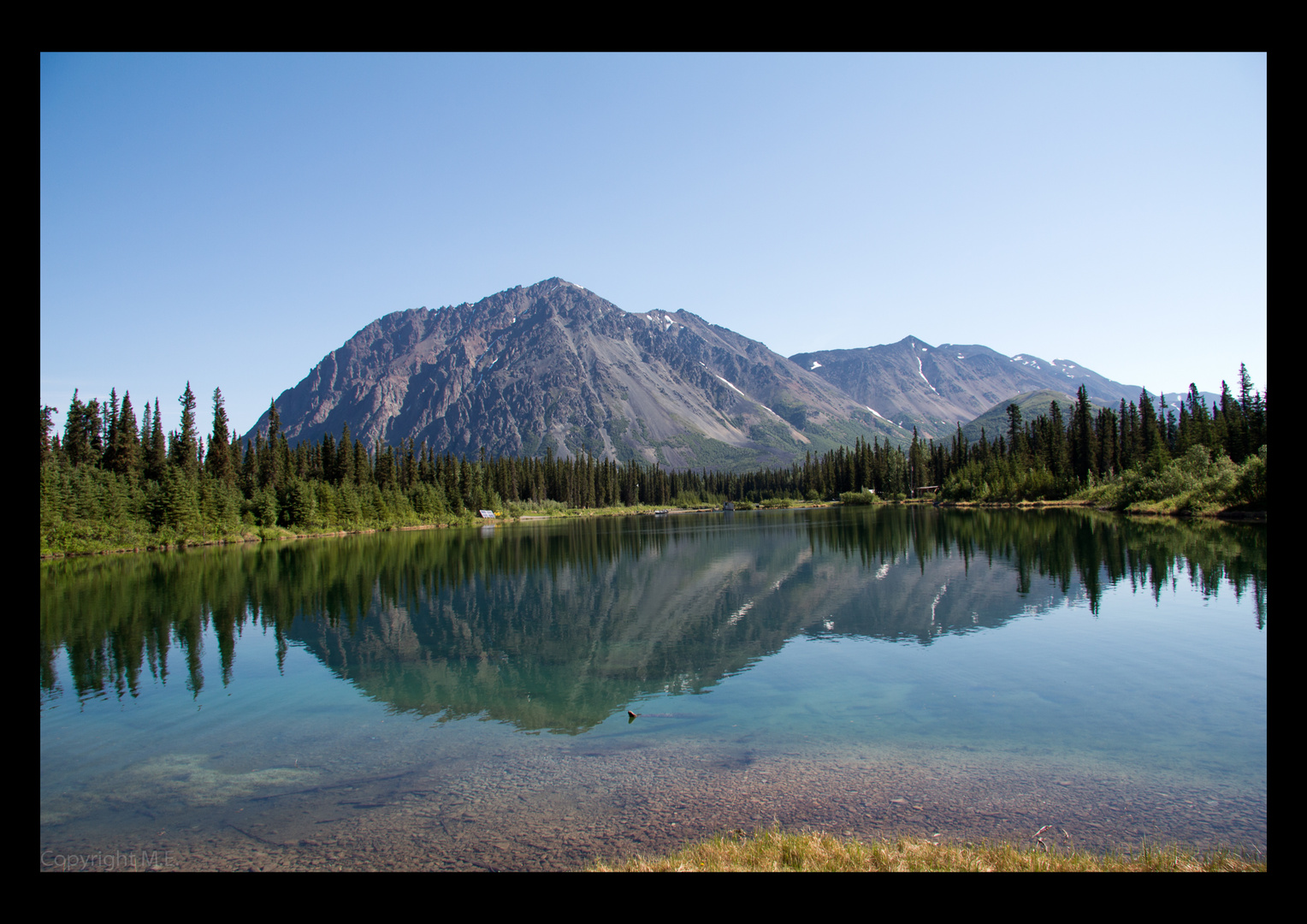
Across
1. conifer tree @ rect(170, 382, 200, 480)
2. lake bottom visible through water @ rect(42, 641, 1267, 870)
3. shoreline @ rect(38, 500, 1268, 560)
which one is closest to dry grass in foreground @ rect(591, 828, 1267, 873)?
lake bottom visible through water @ rect(42, 641, 1267, 870)

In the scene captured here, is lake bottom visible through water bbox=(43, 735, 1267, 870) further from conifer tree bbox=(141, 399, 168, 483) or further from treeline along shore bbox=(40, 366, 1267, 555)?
conifer tree bbox=(141, 399, 168, 483)

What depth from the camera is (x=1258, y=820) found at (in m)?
8.80

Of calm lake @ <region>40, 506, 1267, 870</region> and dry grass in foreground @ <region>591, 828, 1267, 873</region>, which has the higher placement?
dry grass in foreground @ <region>591, 828, 1267, 873</region>

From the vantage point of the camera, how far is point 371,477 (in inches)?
4569

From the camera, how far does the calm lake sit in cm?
939

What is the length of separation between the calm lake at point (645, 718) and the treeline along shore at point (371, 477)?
3118cm

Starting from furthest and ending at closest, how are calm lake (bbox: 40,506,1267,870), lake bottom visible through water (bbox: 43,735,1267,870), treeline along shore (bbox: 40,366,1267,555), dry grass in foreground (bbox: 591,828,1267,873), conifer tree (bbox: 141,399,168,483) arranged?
conifer tree (bbox: 141,399,168,483) < treeline along shore (bbox: 40,366,1267,555) < calm lake (bbox: 40,506,1267,870) < lake bottom visible through water (bbox: 43,735,1267,870) < dry grass in foreground (bbox: 591,828,1267,873)

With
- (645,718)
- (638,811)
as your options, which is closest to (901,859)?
(638,811)

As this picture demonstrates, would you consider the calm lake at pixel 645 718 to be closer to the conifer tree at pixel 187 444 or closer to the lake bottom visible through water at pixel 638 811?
the lake bottom visible through water at pixel 638 811

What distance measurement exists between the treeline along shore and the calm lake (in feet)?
102

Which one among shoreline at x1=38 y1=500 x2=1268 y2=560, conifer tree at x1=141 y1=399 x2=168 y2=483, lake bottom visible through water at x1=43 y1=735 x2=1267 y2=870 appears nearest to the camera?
lake bottom visible through water at x1=43 y1=735 x2=1267 y2=870
